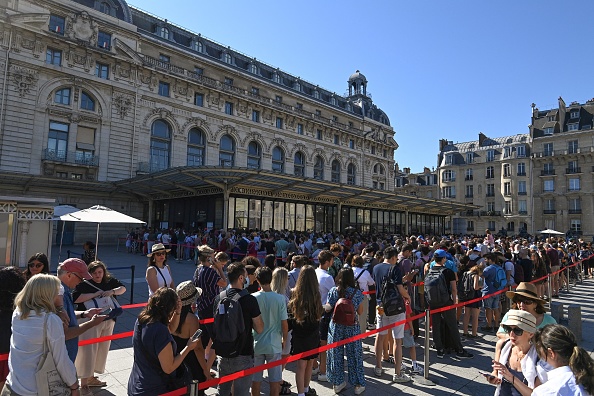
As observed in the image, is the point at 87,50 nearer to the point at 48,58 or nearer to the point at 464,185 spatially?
the point at 48,58

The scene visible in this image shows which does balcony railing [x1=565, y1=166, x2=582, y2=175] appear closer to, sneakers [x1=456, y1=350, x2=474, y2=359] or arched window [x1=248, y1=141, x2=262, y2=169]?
arched window [x1=248, y1=141, x2=262, y2=169]

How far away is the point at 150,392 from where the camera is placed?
2.88m

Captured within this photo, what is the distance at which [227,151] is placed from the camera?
3391 cm

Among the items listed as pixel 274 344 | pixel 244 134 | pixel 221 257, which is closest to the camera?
pixel 274 344

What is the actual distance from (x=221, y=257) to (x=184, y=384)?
2750 millimetres

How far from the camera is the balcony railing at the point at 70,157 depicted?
80.9ft

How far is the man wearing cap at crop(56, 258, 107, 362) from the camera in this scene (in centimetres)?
334

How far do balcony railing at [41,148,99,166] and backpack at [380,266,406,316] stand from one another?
2669 cm

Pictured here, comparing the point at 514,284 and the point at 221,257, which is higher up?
the point at 221,257

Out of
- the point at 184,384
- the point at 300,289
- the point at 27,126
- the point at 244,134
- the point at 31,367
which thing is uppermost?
the point at 244,134

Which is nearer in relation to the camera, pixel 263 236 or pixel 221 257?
pixel 221 257

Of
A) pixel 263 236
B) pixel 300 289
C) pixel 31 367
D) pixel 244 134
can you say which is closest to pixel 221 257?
pixel 300 289

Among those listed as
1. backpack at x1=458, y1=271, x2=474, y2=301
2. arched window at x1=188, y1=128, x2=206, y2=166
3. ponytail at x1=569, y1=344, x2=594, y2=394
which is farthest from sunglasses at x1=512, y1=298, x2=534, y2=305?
arched window at x1=188, y1=128, x2=206, y2=166

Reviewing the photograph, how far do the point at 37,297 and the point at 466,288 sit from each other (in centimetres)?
744
